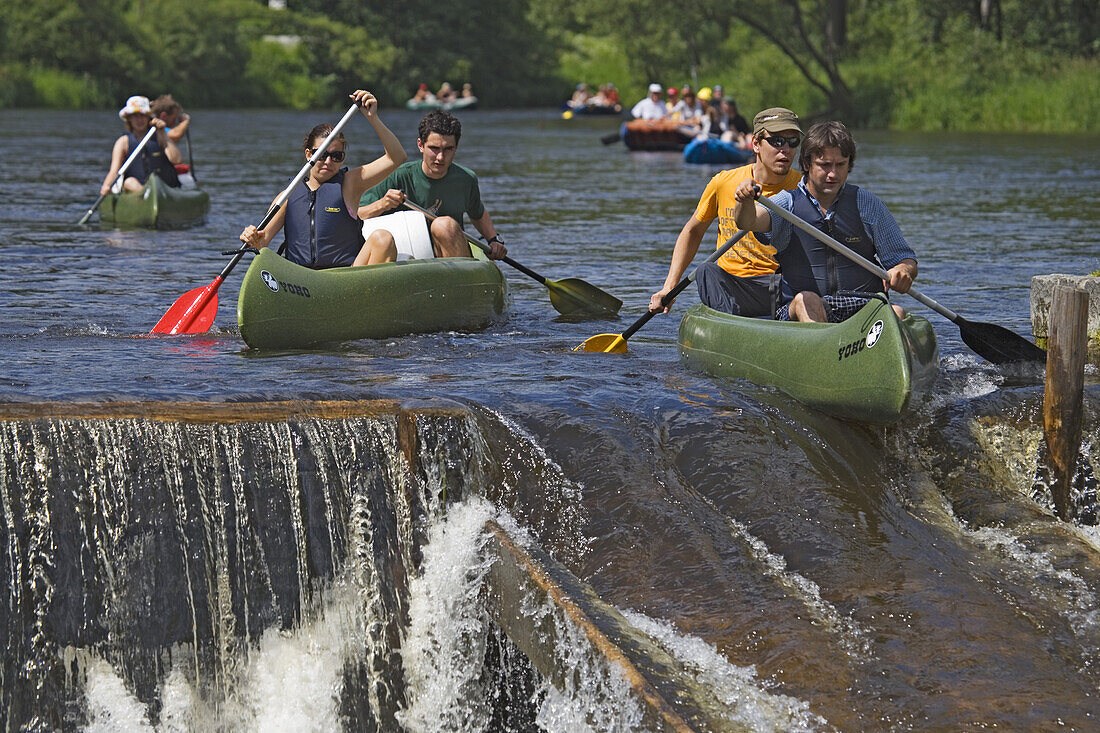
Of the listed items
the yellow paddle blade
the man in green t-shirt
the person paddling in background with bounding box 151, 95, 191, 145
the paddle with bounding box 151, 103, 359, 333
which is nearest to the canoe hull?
the person paddling in background with bounding box 151, 95, 191, 145

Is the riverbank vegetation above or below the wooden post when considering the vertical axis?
above

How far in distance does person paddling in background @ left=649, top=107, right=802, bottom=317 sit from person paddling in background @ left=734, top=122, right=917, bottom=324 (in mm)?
173

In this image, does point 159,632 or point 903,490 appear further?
point 903,490

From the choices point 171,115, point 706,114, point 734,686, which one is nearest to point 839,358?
point 734,686

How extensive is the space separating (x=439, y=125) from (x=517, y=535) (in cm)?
374

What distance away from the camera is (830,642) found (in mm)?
4402

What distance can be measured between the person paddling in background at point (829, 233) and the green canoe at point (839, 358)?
0.76 ft

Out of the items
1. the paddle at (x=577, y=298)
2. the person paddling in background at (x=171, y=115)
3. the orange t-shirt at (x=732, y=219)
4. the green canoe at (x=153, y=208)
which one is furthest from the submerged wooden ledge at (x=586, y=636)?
the person paddling in background at (x=171, y=115)

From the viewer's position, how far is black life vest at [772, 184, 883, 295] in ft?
20.9

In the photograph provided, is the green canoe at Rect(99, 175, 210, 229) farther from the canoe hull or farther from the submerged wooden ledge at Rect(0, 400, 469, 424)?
the canoe hull

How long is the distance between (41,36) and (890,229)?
1668 inches

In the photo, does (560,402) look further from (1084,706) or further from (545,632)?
(1084,706)

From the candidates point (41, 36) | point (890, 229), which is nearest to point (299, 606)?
point (890, 229)

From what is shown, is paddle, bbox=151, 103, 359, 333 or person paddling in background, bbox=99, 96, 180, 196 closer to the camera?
paddle, bbox=151, 103, 359, 333
